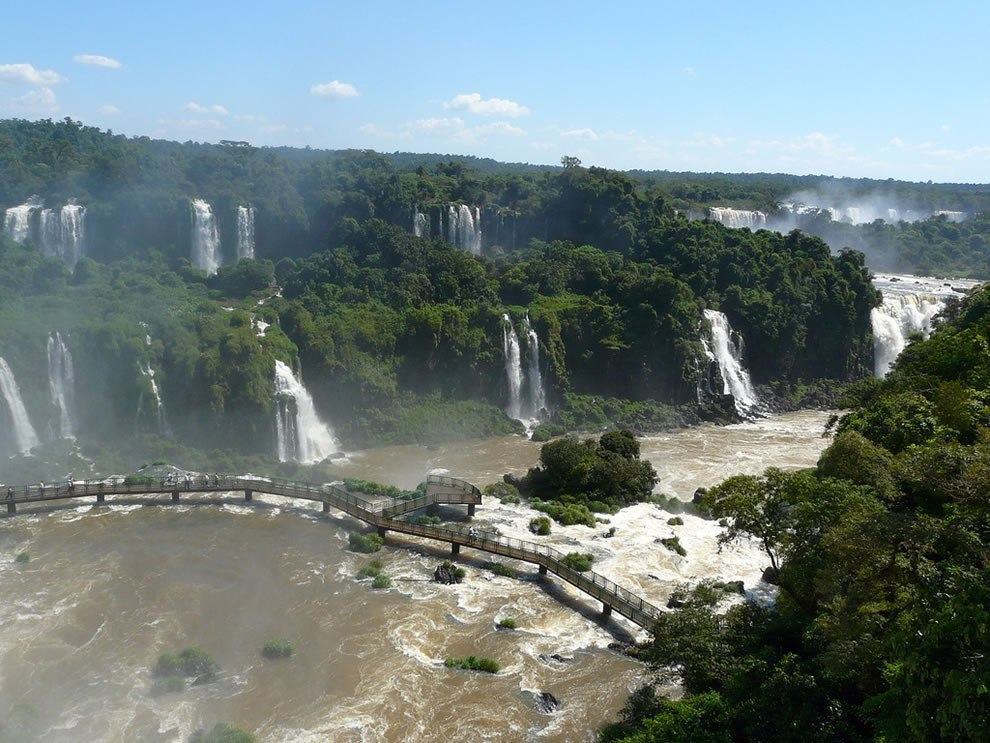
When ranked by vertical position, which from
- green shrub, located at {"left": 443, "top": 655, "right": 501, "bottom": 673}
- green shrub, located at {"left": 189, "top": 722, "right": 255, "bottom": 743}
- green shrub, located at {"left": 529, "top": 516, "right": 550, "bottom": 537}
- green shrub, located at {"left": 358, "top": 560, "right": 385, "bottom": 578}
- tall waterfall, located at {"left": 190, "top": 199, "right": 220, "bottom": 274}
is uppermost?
tall waterfall, located at {"left": 190, "top": 199, "right": 220, "bottom": 274}

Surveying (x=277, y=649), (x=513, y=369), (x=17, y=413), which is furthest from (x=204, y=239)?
(x=277, y=649)

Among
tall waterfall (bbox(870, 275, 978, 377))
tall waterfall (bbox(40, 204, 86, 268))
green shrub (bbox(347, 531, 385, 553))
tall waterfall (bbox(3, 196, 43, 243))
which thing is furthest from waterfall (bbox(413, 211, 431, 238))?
green shrub (bbox(347, 531, 385, 553))

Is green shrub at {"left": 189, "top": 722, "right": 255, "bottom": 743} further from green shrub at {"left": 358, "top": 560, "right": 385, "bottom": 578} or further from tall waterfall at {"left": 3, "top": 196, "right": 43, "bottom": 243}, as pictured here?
tall waterfall at {"left": 3, "top": 196, "right": 43, "bottom": 243}

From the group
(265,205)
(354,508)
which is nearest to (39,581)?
(354,508)

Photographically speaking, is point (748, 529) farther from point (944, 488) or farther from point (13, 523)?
point (13, 523)

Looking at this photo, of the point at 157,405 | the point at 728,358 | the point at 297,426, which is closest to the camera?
the point at 157,405

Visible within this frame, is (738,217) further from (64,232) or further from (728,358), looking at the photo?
(64,232)
